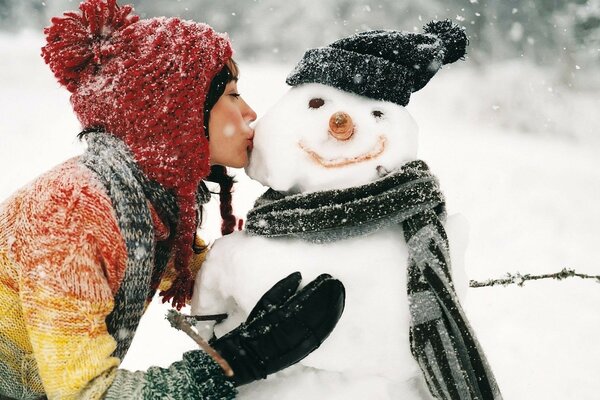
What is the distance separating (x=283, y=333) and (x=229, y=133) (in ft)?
1.42

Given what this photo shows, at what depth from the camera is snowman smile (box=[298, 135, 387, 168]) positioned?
1044 mm

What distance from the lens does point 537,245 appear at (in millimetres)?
2818

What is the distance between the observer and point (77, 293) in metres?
0.84

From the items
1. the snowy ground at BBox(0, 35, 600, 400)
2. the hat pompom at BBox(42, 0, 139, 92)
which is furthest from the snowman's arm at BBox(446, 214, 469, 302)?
the snowy ground at BBox(0, 35, 600, 400)

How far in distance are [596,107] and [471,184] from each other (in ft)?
5.22

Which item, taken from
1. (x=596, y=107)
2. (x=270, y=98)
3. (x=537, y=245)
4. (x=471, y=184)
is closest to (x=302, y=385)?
(x=537, y=245)

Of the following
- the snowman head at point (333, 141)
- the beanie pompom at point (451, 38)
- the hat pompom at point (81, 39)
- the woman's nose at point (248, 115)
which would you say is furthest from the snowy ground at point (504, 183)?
the beanie pompom at point (451, 38)

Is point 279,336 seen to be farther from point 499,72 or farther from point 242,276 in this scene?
point 499,72

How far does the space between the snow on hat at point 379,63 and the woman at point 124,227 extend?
0.20 m

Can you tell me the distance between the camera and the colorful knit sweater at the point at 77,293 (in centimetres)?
84

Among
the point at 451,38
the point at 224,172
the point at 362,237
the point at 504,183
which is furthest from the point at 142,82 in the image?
the point at 504,183

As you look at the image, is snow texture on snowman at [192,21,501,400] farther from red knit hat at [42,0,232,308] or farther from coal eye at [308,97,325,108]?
red knit hat at [42,0,232,308]

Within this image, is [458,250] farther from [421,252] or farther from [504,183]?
[504,183]

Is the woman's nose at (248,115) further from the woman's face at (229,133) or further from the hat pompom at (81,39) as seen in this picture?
the hat pompom at (81,39)
